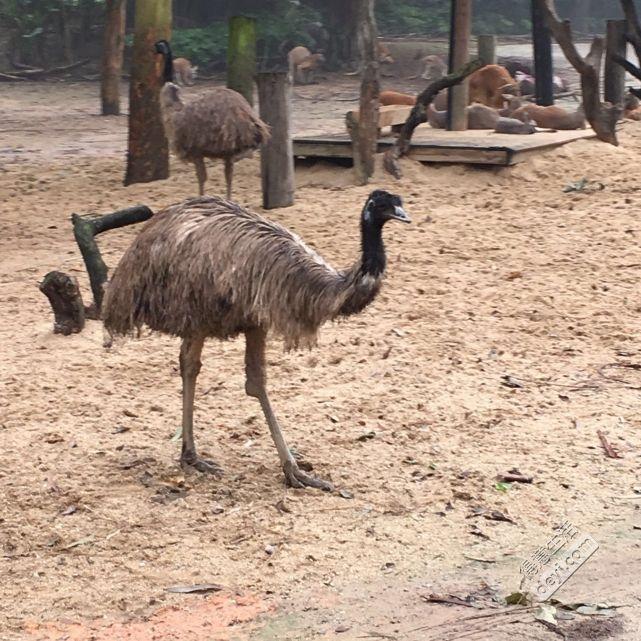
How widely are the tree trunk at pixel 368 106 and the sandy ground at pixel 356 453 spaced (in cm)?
169

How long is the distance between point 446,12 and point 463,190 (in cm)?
1667

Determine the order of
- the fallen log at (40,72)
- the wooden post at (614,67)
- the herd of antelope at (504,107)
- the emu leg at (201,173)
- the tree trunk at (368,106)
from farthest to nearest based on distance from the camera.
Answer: the fallen log at (40,72)
the wooden post at (614,67)
the herd of antelope at (504,107)
the tree trunk at (368,106)
the emu leg at (201,173)

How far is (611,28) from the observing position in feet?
44.2

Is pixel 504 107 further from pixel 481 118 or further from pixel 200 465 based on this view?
pixel 200 465

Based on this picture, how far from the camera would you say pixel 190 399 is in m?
4.86

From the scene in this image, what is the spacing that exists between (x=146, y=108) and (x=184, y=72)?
31.6ft

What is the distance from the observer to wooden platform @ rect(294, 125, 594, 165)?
34.7ft

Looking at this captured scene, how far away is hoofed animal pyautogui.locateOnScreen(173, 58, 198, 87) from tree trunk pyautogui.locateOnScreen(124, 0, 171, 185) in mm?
8991

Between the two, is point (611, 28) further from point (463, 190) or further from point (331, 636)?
point (331, 636)

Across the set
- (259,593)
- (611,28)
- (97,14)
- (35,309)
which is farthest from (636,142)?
(97,14)

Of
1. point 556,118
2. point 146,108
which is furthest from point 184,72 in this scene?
point 146,108

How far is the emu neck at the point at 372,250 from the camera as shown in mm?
4387

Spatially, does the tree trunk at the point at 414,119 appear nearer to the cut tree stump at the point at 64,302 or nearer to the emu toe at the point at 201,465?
the cut tree stump at the point at 64,302

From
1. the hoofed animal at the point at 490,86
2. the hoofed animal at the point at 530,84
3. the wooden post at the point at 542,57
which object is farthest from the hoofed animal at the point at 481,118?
A: the hoofed animal at the point at 530,84
